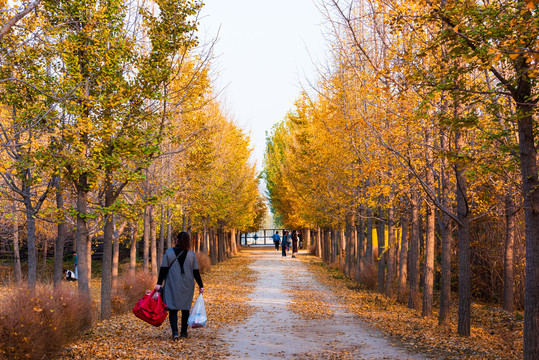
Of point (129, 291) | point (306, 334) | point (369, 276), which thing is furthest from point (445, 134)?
point (369, 276)

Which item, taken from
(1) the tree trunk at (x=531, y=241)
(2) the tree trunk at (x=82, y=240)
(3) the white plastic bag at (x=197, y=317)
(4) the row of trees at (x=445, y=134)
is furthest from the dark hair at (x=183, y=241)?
(1) the tree trunk at (x=531, y=241)

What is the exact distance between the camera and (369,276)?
17594 millimetres

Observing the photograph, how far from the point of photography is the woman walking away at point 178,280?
8211 mm

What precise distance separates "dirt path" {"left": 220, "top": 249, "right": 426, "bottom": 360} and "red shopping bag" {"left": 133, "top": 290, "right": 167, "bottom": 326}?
1.24 metres

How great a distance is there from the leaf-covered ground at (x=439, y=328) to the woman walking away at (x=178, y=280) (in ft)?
12.1

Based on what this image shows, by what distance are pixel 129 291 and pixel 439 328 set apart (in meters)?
7.19

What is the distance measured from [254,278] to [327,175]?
5.72 m

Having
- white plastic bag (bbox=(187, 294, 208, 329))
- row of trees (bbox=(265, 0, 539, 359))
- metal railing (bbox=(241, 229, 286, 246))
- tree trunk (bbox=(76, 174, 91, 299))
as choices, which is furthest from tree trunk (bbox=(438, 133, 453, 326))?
metal railing (bbox=(241, 229, 286, 246))

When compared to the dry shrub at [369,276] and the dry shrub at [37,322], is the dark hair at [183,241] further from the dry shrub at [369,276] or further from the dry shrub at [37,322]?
the dry shrub at [369,276]

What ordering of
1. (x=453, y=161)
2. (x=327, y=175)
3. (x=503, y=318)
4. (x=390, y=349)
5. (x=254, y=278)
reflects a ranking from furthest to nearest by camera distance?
(x=254, y=278), (x=327, y=175), (x=503, y=318), (x=390, y=349), (x=453, y=161)

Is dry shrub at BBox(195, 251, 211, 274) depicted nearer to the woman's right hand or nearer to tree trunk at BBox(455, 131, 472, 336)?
the woman's right hand

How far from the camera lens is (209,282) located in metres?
19.1

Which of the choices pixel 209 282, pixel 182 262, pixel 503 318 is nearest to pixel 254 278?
pixel 209 282

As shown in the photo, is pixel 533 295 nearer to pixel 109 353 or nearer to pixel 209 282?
pixel 109 353
